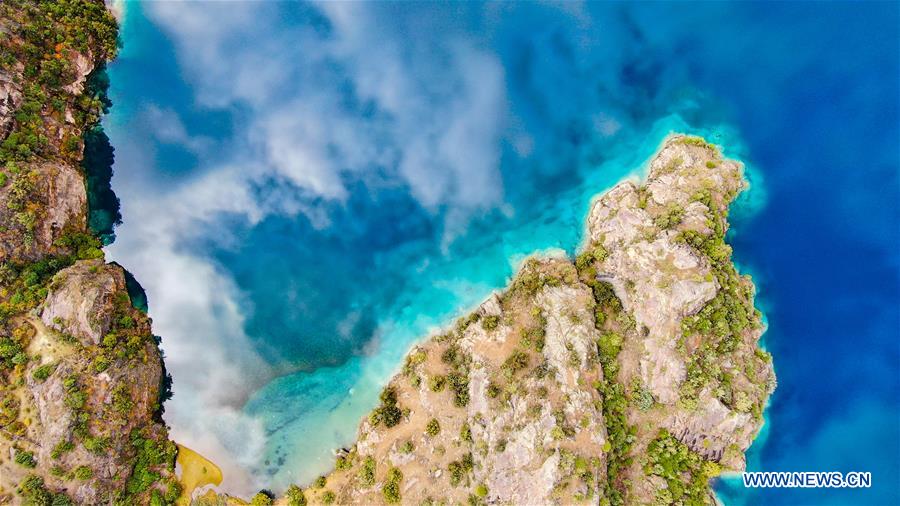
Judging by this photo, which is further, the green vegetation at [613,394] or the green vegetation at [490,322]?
the green vegetation at [490,322]

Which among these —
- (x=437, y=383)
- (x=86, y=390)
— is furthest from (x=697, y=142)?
(x=86, y=390)

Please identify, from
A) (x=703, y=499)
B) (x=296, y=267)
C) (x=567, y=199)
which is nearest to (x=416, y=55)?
(x=567, y=199)

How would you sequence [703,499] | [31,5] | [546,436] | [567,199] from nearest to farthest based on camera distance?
[546,436] < [703,499] < [31,5] < [567,199]

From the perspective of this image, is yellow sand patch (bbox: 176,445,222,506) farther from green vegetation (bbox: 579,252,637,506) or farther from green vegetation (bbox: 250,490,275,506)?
green vegetation (bbox: 579,252,637,506)

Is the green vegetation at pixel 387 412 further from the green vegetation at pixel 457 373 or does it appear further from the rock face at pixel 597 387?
the green vegetation at pixel 457 373

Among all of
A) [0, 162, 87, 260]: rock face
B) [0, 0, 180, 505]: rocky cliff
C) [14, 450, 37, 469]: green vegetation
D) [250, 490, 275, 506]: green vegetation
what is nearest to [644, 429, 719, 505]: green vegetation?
[250, 490, 275, 506]: green vegetation

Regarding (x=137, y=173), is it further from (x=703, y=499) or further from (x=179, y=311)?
(x=703, y=499)

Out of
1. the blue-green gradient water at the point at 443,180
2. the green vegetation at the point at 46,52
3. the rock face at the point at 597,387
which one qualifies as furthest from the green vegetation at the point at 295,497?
the green vegetation at the point at 46,52
